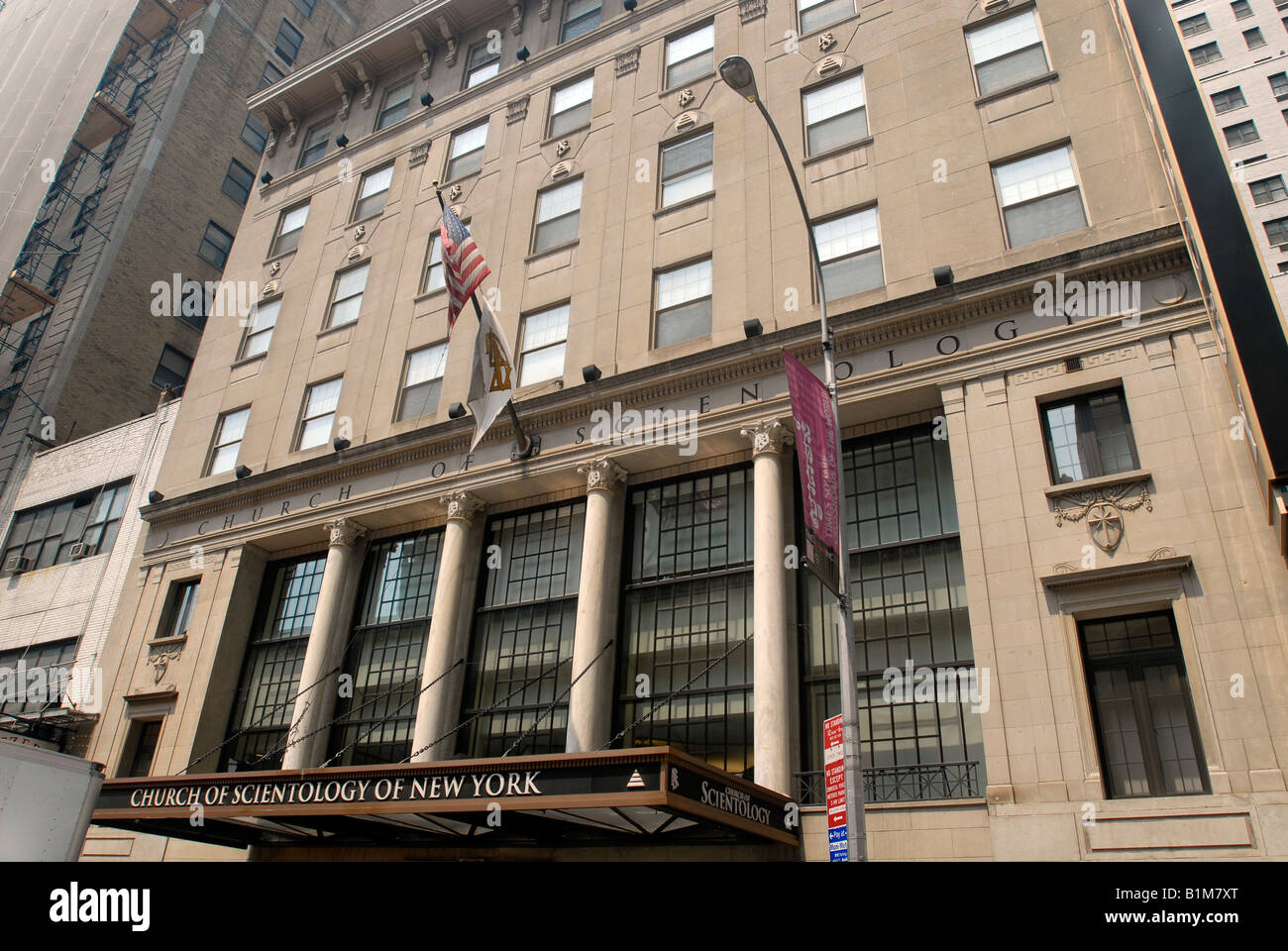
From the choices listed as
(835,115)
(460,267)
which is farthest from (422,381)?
(835,115)

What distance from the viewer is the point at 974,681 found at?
1423cm

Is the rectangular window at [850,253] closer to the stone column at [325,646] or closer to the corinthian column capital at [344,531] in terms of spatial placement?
the corinthian column capital at [344,531]

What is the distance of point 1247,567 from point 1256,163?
6.74 m

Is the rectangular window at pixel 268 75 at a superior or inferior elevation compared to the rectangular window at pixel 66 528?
superior

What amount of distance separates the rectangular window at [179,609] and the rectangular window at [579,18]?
19.8 meters

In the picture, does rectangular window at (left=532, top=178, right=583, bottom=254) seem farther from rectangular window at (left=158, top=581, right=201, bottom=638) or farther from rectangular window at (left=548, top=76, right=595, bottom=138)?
rectangular window at (left=158, top=581, right=201, bottom=638)

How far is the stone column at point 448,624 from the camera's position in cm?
1884

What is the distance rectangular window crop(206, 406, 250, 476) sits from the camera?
27.0 m

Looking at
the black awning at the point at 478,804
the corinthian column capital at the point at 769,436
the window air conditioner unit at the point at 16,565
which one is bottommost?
the black awning at the point at 478,804

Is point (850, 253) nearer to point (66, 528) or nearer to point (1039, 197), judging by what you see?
point (1039, 197)

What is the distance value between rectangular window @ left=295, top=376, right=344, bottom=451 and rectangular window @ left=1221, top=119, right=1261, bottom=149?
2106 centimetres

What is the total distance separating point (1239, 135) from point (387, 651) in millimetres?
19859

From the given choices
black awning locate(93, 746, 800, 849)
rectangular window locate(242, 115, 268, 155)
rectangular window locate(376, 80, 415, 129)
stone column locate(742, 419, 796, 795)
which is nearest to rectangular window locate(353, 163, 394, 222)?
rectangular window locate(376, 80, 415, 129)

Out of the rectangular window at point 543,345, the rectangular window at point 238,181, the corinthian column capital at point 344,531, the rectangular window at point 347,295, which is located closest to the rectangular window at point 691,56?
the rectangular window at point 543,345
